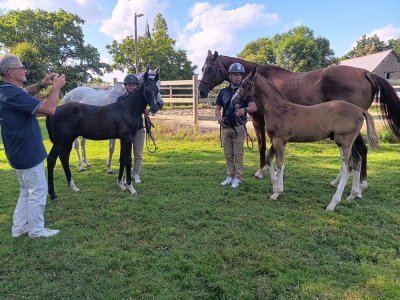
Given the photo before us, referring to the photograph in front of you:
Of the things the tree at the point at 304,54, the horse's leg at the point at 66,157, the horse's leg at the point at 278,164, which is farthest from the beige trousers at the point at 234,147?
the tree at the point at 304,54

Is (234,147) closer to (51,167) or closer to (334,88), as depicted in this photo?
(334,88)

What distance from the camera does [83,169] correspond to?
748cm

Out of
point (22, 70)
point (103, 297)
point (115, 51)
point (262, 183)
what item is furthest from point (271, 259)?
point (115, 51)

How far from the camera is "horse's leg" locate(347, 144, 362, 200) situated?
504 cm

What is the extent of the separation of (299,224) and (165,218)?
1815 millimetres

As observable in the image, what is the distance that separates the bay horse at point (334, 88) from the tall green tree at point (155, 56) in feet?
127

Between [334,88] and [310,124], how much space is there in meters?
1.30

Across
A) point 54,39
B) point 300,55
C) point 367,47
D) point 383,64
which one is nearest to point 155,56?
point 54,39

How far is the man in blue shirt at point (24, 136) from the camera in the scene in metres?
3.42

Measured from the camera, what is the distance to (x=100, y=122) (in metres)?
5.41

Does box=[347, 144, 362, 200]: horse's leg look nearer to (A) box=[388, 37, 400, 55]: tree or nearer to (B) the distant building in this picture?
(B) the distant building

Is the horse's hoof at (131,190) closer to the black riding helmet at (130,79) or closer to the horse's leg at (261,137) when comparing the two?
the black riding helmet at (130,79)

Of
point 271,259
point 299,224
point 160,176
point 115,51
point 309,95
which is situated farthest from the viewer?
point 115,51

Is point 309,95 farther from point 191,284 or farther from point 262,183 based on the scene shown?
point 191,284
